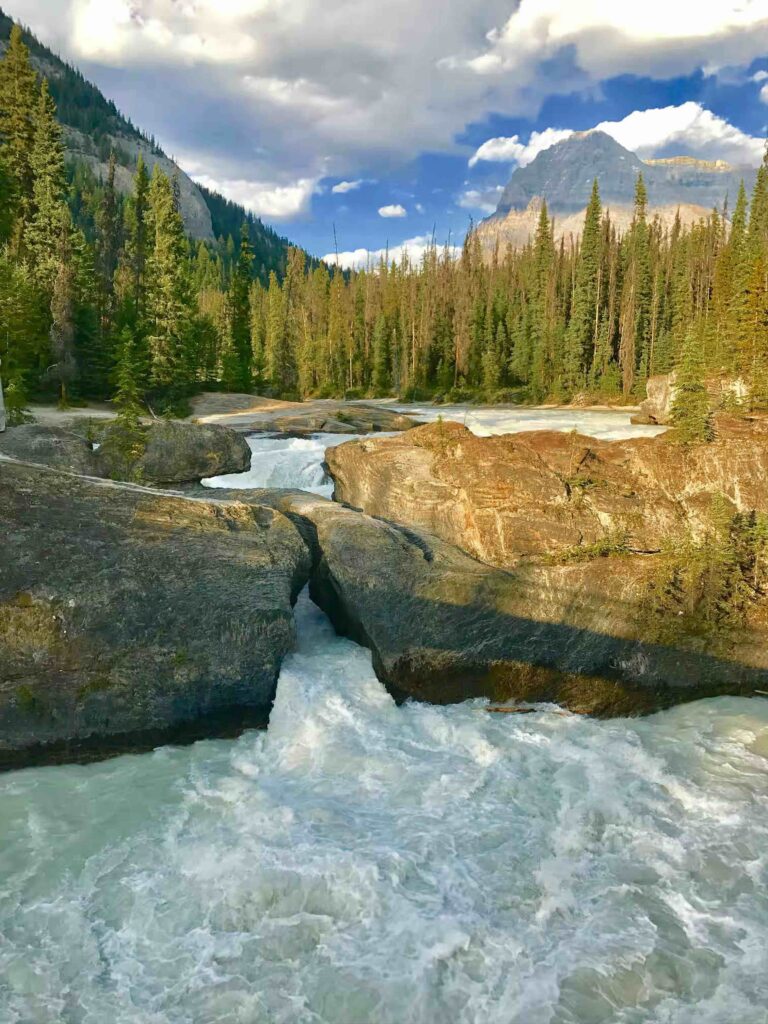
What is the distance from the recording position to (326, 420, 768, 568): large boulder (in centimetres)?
1159

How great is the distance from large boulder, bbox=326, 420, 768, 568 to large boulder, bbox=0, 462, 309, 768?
12.9ft

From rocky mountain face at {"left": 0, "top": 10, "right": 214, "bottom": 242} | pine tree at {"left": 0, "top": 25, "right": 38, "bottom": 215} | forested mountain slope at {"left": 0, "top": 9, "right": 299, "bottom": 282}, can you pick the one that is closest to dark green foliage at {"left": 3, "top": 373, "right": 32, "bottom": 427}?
pine tree at {"left": 0, "top": 25, "right": 38, "bottom": 215}

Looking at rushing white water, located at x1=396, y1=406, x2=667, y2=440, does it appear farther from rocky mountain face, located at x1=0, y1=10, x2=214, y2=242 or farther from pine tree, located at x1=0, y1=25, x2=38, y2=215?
rocky mountain face, located at x1=0, y1=10, x2=214, y2=242

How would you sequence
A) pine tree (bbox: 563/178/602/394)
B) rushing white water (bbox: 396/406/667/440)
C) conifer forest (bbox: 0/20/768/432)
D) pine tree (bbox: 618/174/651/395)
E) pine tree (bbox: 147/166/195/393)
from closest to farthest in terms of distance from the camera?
rushing white water (bbox: 396/406/667/440)
conifer forest (bbox: 0/20/768/432)
pine tree (bbox: 147/166/195/393)
pine tree (bbox: 618/174/651/395)
pine tree (bbox: 563/178/602/394)

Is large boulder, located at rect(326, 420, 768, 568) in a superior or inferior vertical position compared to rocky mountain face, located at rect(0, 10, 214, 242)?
inferior

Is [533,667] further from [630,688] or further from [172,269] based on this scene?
[172,269]

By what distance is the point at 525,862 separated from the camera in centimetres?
688

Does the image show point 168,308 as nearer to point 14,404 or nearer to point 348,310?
point 14,404

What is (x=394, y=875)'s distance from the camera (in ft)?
21.8

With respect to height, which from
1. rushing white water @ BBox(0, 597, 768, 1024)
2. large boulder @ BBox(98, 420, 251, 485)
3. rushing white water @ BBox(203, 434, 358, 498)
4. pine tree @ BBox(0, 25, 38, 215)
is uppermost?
pine tree @ BBox(0, 25, 38, 215)

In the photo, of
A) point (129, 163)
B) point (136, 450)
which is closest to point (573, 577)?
point (136, 450)

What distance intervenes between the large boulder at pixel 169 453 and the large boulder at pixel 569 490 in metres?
6.91

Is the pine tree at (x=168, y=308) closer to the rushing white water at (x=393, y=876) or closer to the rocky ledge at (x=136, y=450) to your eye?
the rocky ledge at (x=136, y=450)

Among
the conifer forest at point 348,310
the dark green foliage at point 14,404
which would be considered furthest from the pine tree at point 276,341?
the dark green foliage at point 14,404
